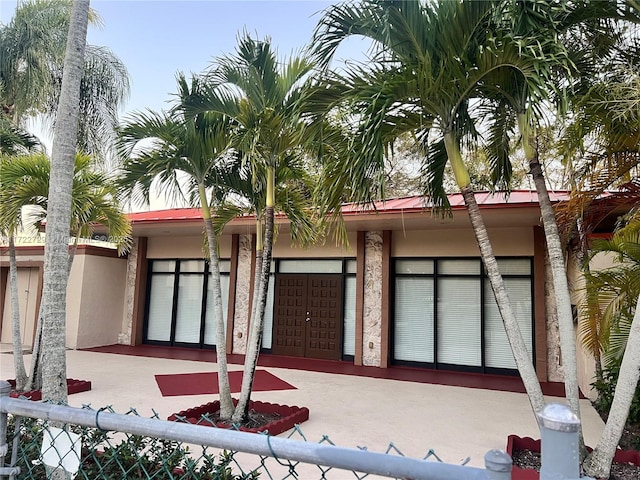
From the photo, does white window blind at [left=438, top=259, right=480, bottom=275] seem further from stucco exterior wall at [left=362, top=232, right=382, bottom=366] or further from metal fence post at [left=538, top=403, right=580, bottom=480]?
metal fence post at [left=538, top=403, right=580, bottom=480]

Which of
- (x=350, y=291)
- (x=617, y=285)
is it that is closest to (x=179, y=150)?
(x=617, y=285)

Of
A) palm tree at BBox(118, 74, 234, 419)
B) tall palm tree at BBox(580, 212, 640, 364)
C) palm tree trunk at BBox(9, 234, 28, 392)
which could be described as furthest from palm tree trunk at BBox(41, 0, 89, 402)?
tall palm tree at BBox(580, 212, 640, 364)

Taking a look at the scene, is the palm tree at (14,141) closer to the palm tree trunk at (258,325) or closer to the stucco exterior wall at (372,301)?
the palm tree trunk at (258,325)

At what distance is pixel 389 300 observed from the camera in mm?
10672

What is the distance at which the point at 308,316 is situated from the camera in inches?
458

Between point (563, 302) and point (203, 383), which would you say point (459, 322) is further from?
point (563, 302)

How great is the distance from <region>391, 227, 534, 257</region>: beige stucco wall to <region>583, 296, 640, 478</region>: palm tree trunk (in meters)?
6.17

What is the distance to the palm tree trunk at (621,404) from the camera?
352cm

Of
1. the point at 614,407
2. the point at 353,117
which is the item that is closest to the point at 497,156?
the point at 353,117

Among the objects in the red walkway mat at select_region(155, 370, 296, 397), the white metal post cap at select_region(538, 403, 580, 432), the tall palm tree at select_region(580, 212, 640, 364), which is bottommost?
the red walkway mat at select_region(155, 370, 296, 397)

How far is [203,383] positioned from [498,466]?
8053 mm

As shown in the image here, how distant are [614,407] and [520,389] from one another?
5.14 m

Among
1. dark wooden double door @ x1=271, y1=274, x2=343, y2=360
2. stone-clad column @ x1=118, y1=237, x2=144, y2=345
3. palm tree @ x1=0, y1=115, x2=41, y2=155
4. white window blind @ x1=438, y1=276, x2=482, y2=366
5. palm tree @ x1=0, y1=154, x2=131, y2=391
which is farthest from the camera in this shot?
stone-clad column @ x1=118, y1=237, x2=144, y2=345

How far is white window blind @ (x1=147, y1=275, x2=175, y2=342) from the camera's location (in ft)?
43.9
